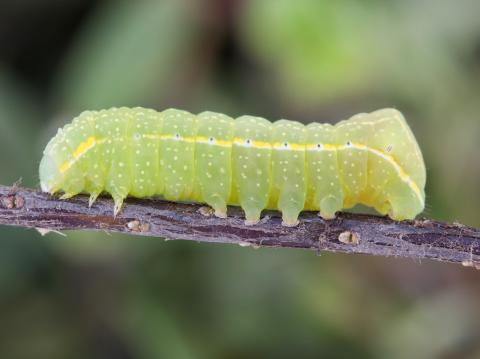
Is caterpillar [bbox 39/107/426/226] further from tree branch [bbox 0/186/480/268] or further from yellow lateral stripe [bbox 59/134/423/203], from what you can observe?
tree branch [bbox 0/186/480/268]

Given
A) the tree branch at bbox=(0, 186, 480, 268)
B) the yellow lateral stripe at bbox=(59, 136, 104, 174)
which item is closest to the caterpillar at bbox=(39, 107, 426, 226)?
the yellow lateral stripe at bbox=(59, 136, 104, 174)

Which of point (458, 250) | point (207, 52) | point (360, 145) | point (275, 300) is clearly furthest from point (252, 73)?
point (458, 250)

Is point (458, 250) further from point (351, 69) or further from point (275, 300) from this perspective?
point (275, 300)

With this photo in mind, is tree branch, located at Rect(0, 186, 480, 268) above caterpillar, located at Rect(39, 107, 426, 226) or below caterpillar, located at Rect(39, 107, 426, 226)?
below

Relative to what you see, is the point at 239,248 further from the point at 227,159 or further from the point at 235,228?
the point at 235,228

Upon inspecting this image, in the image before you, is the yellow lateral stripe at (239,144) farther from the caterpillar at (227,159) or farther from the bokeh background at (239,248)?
the bokeh background at (239,248)

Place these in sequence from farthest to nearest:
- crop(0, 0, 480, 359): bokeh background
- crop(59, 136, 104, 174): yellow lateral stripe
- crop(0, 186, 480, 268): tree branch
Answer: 1. crop(0, 0, 480, 359): bokeh background
2. crop(59, 136, 104, 174): yellow lateral stripe
3. crop(0, 186, 480, 268): tree branch

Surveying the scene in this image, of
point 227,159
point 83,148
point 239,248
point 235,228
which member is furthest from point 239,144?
point 239,248
